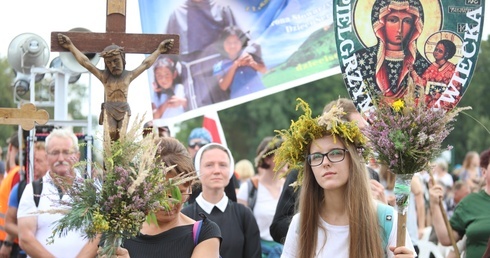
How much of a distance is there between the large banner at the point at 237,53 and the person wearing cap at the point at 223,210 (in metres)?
1.13

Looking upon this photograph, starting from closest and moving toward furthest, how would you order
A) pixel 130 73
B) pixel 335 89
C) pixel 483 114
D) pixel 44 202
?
pixel 130 73 < pixel 44 202 < pixel 483 114 < pixel 335 89

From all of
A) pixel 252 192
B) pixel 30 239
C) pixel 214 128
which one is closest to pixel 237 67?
pixel 252 192

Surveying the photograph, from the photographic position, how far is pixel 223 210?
7852 millimetres

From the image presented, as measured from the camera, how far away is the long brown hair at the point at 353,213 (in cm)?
531

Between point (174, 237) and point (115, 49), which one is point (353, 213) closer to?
point (174, 237)

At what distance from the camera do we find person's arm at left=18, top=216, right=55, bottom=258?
25.3ft

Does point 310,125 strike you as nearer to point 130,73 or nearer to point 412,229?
point 130,73

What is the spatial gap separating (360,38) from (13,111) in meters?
2.37

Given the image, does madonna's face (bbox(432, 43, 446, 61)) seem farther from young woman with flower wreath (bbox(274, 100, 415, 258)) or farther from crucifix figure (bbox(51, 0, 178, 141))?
crucifix figure (bbox(51, 0, 178, 141))

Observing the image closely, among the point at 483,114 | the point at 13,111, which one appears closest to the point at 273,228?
the point at 13,111

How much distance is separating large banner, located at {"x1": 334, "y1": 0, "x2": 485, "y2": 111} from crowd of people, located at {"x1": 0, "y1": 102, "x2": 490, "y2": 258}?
1.04 feet

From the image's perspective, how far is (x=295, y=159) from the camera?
566 centimetres

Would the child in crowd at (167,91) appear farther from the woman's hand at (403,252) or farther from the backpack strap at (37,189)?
the woman's hand at (403,252)

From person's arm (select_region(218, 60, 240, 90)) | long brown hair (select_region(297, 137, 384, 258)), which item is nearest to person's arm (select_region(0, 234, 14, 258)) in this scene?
person's arm (select_region(218, 60, 240, 90))
